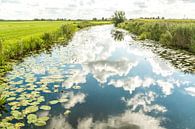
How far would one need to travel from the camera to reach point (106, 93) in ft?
41.1

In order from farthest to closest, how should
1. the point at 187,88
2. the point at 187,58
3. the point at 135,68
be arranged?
1. the point at 187,58
2. the point at 135,68
3. the point at 187,88

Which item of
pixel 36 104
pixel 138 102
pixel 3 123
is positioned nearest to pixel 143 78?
pixel 138 102

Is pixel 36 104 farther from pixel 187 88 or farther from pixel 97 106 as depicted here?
pixel 187 88

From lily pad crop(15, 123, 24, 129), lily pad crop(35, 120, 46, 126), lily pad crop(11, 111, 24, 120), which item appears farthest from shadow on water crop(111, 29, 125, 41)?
lily pad crop(15, 123, 24, 129)

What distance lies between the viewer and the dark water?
30.3ft

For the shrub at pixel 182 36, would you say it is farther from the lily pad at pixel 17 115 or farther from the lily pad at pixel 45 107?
the lily pad at pixel 17 115

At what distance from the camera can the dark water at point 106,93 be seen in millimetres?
9227

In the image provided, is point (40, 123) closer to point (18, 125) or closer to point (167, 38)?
point (18, 125)

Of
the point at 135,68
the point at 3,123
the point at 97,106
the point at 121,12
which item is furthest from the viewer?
the point at 121,12

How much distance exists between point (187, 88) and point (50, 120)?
7.63m

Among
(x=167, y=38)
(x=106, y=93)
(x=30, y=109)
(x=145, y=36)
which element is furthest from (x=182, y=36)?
(x=30, y=109)

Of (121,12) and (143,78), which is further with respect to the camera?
(121,12)

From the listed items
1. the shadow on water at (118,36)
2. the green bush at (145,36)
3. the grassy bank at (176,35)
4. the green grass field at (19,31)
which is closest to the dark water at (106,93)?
the grassy bank at (176,35)

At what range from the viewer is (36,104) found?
34.5 ft
